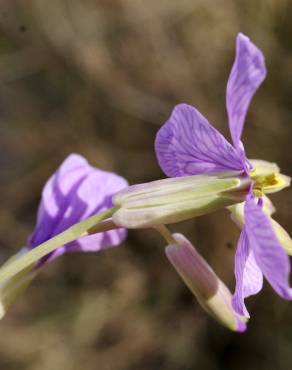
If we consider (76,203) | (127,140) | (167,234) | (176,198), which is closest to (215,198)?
(176,198)

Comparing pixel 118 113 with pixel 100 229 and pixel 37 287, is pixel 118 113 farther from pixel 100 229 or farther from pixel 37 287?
pixel 100 229

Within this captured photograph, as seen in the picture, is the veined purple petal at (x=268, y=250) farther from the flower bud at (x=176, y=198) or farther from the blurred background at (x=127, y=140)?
the blurred background at (x=127, y=140)

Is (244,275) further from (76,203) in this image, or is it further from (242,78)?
(76,203)

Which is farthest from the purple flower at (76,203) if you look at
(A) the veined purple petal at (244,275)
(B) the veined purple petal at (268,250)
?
(B) the veined purple petal at (268,250)

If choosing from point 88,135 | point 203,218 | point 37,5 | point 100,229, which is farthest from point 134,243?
point 100,229

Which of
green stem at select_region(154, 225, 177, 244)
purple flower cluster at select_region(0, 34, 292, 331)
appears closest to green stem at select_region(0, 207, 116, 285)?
purple flower cluster at select_region(0, 34, 292, 331)

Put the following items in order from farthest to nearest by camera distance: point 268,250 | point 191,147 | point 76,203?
1. point 76,203
2. point 191,147
3. point 268,250
